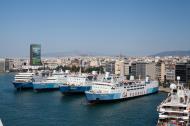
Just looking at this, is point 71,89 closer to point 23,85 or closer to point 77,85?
point 77,85

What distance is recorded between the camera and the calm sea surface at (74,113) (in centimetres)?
1339

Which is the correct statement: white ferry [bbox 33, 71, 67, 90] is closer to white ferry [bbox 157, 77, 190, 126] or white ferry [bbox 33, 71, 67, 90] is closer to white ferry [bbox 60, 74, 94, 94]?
white ferry [bbox 60, 74, 94, 94]

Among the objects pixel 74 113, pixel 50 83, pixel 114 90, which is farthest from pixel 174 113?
pixel 50 83

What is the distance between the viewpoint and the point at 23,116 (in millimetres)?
14414

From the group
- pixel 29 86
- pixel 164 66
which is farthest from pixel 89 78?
pixel 164 66

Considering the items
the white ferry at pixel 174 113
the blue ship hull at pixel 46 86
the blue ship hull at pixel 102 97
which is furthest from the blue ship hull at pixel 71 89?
the white ferry at pixel 174 113

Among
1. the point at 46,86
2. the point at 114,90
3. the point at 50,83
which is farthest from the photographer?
the point at 50,83

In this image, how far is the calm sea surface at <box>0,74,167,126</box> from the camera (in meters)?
13.4

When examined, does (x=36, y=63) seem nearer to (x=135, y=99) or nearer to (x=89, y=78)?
(x=89, y=78)

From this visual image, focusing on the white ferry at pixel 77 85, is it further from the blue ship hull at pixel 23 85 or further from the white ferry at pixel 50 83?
the blue ship hull at pixel 23 85

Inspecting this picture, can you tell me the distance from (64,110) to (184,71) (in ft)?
48.4

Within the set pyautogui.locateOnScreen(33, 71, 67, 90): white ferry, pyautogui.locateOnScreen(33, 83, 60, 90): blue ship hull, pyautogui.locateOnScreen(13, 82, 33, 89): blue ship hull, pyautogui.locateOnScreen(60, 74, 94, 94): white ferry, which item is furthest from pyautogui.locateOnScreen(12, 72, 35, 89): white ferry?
pyautogui.locateOnScreen(60, 74, 94, 94): white ferry

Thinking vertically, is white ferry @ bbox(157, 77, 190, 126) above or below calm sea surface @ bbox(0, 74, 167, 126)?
above

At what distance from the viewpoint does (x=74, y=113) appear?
15477mm
